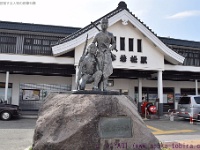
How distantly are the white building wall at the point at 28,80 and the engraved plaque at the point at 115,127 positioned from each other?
43.1ft

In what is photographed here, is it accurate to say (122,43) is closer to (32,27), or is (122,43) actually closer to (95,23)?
(95,23)

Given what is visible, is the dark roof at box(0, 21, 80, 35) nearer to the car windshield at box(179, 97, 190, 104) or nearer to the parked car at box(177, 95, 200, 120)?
the car windshield at box(179, 97, 190, 104)

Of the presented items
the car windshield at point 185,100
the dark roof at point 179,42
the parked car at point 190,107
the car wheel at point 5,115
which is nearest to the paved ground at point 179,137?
the parked car at point 190,107

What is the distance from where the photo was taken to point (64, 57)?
1567 cm

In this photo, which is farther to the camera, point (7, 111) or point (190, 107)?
point (190, 107)

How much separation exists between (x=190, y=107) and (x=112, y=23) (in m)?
7.63

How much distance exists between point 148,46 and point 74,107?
12.8 meters

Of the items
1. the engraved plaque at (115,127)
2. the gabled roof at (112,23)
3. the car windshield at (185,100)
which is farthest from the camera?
the car windshield at (185,100)

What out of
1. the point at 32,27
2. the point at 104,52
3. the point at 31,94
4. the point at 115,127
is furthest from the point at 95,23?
the point at 115,127

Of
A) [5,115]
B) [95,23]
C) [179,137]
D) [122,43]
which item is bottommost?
[179,137]

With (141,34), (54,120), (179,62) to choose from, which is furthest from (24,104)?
(54,120)

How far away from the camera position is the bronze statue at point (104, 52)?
6.90 m

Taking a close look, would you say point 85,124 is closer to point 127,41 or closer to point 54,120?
point 54,120

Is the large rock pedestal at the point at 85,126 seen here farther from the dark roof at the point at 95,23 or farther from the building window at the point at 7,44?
the building window at the point at 7,44
